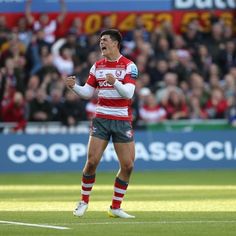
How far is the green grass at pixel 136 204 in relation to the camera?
12.8 meters

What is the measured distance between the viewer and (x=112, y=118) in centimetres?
1447

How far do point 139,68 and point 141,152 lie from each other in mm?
3105

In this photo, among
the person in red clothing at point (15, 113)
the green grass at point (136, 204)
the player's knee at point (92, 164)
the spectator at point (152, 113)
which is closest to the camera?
the green grass at point (136, 204)

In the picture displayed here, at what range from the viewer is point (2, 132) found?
→ 25656mm

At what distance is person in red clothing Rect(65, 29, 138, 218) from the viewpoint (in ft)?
47.2

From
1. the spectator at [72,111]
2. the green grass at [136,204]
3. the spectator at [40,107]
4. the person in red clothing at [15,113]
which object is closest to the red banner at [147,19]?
the spectator at [72,111]

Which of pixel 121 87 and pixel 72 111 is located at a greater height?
pixel 121 87

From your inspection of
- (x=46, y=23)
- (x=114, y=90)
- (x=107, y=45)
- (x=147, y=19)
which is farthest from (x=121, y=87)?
(x=147, y=19)

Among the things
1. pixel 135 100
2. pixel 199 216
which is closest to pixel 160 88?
pixel 135 100

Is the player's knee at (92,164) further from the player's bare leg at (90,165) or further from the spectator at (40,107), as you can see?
the spectator at (40,107)

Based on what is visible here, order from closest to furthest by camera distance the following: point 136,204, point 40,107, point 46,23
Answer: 1. point 136,204
2. point 40,107
3. point 46,23

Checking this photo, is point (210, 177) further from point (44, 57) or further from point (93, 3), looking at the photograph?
point (93, 3)

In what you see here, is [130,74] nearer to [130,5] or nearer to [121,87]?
[121,87]

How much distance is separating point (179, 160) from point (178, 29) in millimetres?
6307
